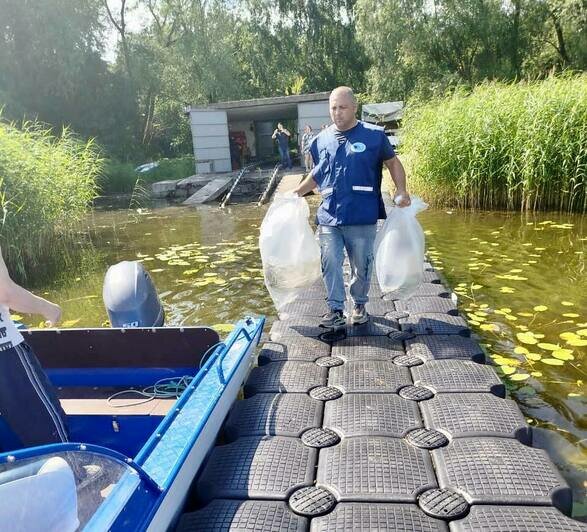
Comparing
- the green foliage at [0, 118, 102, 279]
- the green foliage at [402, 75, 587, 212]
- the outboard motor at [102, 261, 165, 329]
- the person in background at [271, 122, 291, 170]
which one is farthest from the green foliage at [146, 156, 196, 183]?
the outboard motor at [102, 261, 165, 329]

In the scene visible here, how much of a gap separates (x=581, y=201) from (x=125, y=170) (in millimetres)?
A: 17036

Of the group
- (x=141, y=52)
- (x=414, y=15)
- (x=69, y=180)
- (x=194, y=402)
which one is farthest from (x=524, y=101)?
(x=141, y=52)

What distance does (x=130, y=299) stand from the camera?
3.61m

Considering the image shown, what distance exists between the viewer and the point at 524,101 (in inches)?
349

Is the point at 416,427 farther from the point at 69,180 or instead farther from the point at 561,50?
the point at 561,50

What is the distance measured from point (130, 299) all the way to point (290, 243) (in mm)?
1214

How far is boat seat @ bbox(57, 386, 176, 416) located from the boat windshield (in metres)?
1.26

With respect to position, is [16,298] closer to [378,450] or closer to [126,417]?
[126,417]

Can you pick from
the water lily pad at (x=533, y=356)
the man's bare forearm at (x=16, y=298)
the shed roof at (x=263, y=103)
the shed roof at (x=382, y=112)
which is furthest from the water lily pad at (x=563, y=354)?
the shed roof at (x=382, y=112)

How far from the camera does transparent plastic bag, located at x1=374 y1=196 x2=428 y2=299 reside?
358 cm

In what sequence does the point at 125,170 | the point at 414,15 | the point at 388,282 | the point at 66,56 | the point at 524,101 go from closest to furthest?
the point at 388,282
the point at 524,101
the point at 125,170
the point at 414,15
the point at 66,56

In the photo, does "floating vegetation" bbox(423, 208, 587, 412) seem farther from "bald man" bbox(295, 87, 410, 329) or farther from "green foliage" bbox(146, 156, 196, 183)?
"green foliage" bbox(146, 156, 196, 183)

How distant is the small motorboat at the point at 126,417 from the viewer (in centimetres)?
138

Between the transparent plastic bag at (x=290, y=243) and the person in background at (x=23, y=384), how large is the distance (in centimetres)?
184
